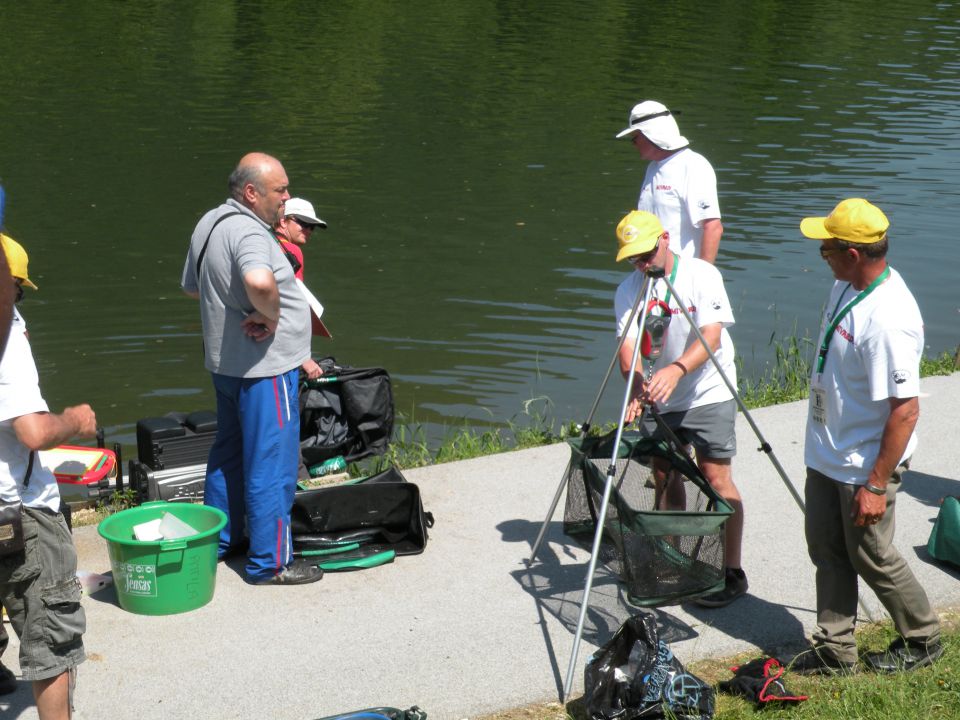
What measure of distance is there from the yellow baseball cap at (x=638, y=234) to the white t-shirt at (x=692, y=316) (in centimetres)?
25

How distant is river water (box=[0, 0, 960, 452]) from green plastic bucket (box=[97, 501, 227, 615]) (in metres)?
3.83

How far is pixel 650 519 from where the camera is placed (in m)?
4.79

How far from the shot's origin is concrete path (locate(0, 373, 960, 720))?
15.2ft

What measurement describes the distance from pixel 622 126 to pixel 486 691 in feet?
55.6

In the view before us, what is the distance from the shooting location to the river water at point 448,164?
10836mm

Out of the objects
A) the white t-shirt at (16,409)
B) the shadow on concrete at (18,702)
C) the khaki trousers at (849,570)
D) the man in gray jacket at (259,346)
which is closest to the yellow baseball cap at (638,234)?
the khaki trousers at (849,570)

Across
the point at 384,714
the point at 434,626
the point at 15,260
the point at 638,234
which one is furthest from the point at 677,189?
the point at 15,260

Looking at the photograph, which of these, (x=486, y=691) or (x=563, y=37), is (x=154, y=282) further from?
(x=563, y=37)

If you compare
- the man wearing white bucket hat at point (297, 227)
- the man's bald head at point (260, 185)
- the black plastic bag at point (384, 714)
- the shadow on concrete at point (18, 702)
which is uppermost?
the man's bald head at point (260, 185)

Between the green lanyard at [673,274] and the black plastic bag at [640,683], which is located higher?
the green lanyard at [673,274]

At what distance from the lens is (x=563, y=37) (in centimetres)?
2970

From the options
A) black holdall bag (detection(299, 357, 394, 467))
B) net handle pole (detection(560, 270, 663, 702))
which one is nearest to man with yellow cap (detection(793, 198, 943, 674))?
net handle pole (detection(560, 270, 663, 702))

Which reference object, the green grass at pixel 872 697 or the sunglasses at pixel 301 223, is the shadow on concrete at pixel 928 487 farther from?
the sunglasses at pixel 301 223

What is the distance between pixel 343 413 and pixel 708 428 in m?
2.59
